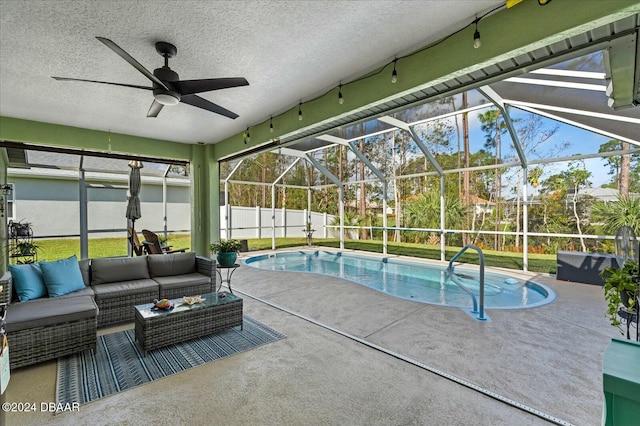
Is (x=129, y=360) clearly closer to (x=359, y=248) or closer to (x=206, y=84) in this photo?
(x=206, y=84)

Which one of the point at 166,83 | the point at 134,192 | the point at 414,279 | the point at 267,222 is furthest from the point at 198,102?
the point at 267,222

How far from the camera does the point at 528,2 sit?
7.60 feet

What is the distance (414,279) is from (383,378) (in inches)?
192

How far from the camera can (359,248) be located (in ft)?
35.8

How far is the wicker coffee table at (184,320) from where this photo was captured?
9.71 feet

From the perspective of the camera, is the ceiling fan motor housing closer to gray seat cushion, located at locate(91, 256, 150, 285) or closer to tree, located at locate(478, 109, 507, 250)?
gray seat cushion, located at locate(91, 256, 150, 285)

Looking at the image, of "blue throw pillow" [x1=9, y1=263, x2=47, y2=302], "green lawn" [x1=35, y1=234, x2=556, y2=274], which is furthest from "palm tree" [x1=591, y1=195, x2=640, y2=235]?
"blue throw pillow" [x1=9, y1=263, x2=47, y2=302]

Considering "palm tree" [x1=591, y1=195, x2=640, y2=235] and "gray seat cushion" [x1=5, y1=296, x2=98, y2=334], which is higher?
"palm tree" [x1=591, y1=195, x2=640, y2=235]

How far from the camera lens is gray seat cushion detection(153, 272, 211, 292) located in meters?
4.14

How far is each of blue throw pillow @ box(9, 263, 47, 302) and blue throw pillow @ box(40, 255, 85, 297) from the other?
60mm

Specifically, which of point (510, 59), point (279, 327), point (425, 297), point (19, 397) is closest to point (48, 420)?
point (19, 397)

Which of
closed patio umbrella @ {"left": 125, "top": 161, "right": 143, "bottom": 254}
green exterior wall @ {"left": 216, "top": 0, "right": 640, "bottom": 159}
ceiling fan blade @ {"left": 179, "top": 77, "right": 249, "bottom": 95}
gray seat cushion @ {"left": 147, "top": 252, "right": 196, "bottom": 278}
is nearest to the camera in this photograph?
green exterior wall @ {"left": 216, "top": 0, "right": 640, "bottom": 159}

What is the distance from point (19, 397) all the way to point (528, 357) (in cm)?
454

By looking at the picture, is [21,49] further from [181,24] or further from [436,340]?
[436,340]
